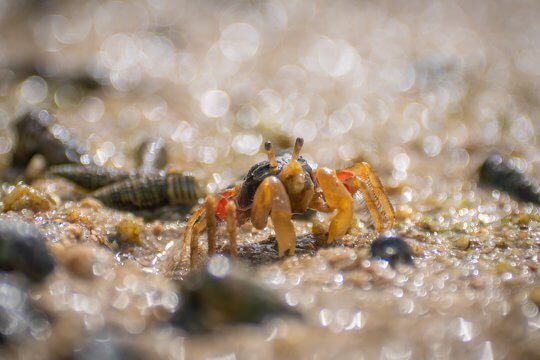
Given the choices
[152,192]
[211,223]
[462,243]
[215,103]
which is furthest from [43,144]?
[462,243]

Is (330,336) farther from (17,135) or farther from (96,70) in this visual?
(96,70)

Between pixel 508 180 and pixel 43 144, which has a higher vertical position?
pixel 43 144

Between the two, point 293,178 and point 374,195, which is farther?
point 374,195

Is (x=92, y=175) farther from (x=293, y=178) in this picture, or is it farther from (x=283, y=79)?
(x=283, y=79)

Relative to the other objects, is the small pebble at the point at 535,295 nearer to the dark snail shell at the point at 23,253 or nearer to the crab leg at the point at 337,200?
the crab leg at the point at 337,200

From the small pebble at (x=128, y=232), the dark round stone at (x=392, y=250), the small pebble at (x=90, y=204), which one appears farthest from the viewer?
the small pebble at (x=90, y=204)

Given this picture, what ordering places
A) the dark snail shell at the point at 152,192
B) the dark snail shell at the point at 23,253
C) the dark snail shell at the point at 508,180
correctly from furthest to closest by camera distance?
the dark snail shell at the point at 508,180 → the dark snail shell at the point at 152,192 → the dark snail shell at the point at 23,253

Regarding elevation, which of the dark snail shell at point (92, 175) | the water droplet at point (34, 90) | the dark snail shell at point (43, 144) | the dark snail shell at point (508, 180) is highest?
the water droplet at point (34, 90)

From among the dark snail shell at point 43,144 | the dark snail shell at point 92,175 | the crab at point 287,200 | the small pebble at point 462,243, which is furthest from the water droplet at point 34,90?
the small pebble at point 462,243

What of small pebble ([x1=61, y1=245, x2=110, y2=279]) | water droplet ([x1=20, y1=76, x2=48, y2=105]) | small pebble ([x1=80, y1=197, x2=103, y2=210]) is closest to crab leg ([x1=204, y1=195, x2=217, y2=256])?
small pebble ([x1=61, y1=245, x2=110, y2=279])
